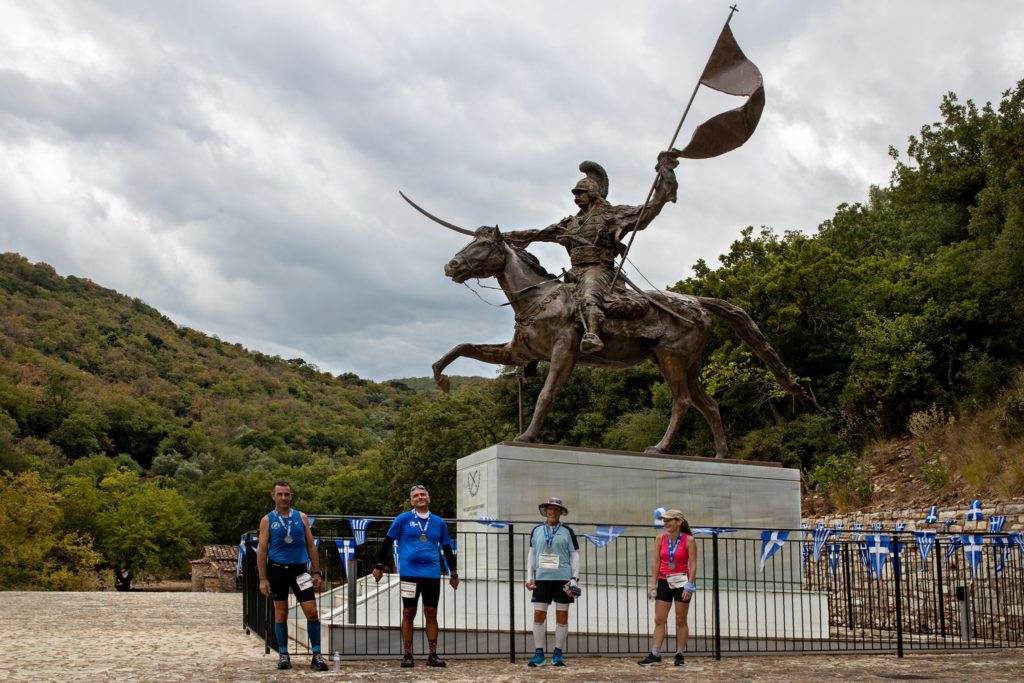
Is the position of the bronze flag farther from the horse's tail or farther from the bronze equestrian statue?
the horse's tail

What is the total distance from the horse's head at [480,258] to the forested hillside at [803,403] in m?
11.2

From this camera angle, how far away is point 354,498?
66062 millimetres

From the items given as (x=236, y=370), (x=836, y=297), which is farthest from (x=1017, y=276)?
(x=236, y=370)

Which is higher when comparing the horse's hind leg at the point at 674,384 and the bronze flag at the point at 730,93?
the bronze flag at the point at 730,93

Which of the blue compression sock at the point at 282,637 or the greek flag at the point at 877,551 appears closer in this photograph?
the blue compression sock at the point at 282,637

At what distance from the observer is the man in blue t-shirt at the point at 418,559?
970 cm

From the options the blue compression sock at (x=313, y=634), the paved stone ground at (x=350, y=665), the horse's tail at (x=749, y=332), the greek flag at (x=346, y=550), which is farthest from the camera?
the horse's tail at (x=749, y=332)

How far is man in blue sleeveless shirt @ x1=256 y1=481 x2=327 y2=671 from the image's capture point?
30.7 feet

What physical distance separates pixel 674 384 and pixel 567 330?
6.34ft

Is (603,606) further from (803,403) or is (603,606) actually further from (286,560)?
(803,403)

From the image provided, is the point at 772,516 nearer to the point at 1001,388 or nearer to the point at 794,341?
the point at 1001,388

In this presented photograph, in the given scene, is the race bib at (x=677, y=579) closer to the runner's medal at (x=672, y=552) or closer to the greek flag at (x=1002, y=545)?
the runner's medal at (x=672, y=552)

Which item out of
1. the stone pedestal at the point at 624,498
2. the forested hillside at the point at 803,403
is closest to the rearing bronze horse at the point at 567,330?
the stone pedestal at the point at 624,498

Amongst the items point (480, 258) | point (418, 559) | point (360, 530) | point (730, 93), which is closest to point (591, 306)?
point (480, 258)
